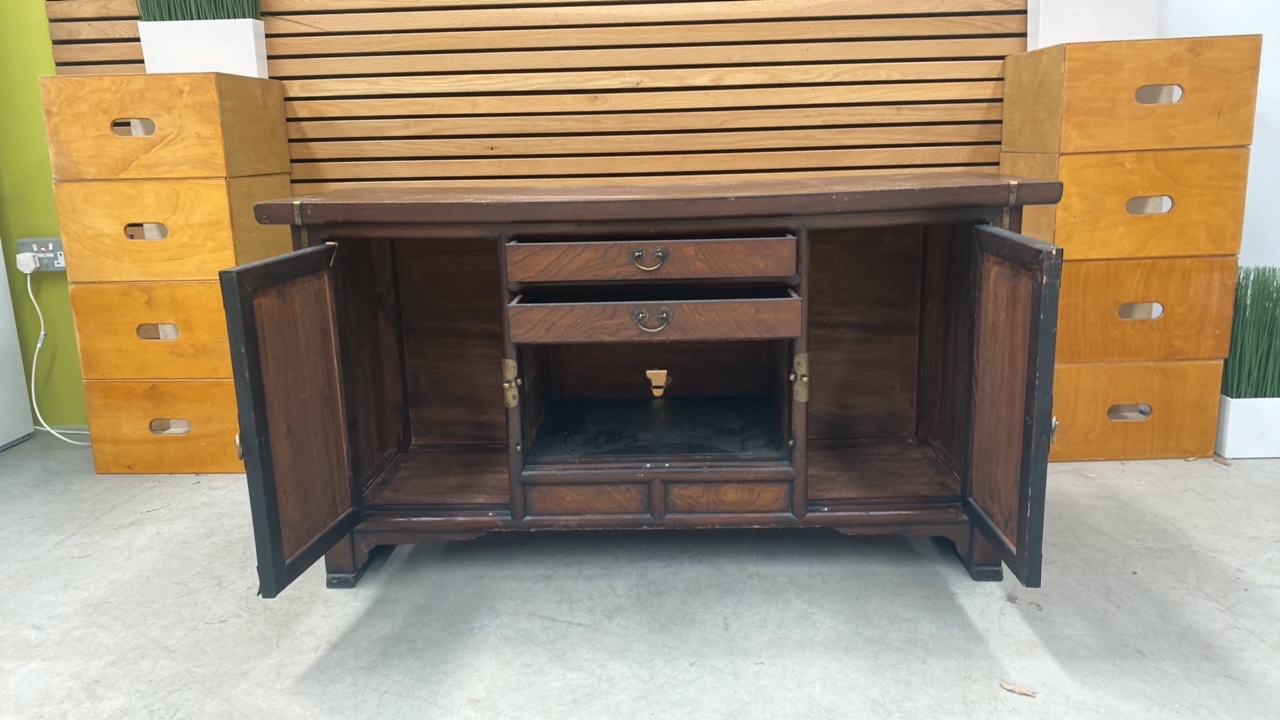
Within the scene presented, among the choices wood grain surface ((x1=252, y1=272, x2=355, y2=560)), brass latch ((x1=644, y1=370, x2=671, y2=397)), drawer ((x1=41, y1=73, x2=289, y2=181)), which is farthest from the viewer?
drawer ((x1=41, y1=73, x2=289, y2=181))

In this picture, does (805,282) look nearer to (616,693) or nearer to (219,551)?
(616,693)

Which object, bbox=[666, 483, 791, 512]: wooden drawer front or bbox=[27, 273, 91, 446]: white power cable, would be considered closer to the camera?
bbox=[666, 483, 791, 512]: wooden drawer front

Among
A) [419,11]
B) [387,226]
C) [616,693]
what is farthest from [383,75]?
[616,693]

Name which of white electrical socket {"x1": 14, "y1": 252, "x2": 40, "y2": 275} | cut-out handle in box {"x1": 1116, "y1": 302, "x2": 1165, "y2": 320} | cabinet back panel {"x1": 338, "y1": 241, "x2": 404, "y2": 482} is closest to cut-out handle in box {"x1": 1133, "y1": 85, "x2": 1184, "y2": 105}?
cut-out handle in box {"x1": 1116, "y1": 302, "x2": 1165, "y2": 320}

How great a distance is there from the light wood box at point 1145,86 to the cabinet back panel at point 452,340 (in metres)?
1.64

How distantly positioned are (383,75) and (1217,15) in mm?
2684

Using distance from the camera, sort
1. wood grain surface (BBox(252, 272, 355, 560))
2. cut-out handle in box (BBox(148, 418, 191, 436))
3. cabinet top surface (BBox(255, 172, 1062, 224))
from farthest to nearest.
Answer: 1. cut-out handle in box (BBox(148, 418, 191, 436))
2. cabinet top surface (BBox(255, 172, 1062, 224))
3. wood grain surface (BBox(252, 272, 355, 560))

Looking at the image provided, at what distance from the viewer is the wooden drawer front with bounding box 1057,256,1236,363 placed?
2.56 m

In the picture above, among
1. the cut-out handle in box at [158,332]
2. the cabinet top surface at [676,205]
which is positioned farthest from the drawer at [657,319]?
the cut-out handle in box at [158,332]

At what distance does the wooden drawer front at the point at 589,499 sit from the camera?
1970mm

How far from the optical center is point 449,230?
1.86m

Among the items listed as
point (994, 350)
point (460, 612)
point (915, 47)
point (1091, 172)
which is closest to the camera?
point (994, 350)

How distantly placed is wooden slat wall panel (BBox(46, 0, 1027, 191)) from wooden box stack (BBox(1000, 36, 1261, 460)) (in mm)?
258

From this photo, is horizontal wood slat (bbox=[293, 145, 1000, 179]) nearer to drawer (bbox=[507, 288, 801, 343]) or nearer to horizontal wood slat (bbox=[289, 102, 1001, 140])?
horizontal wood slat (bbox=[289, 102, 1001, 140])
